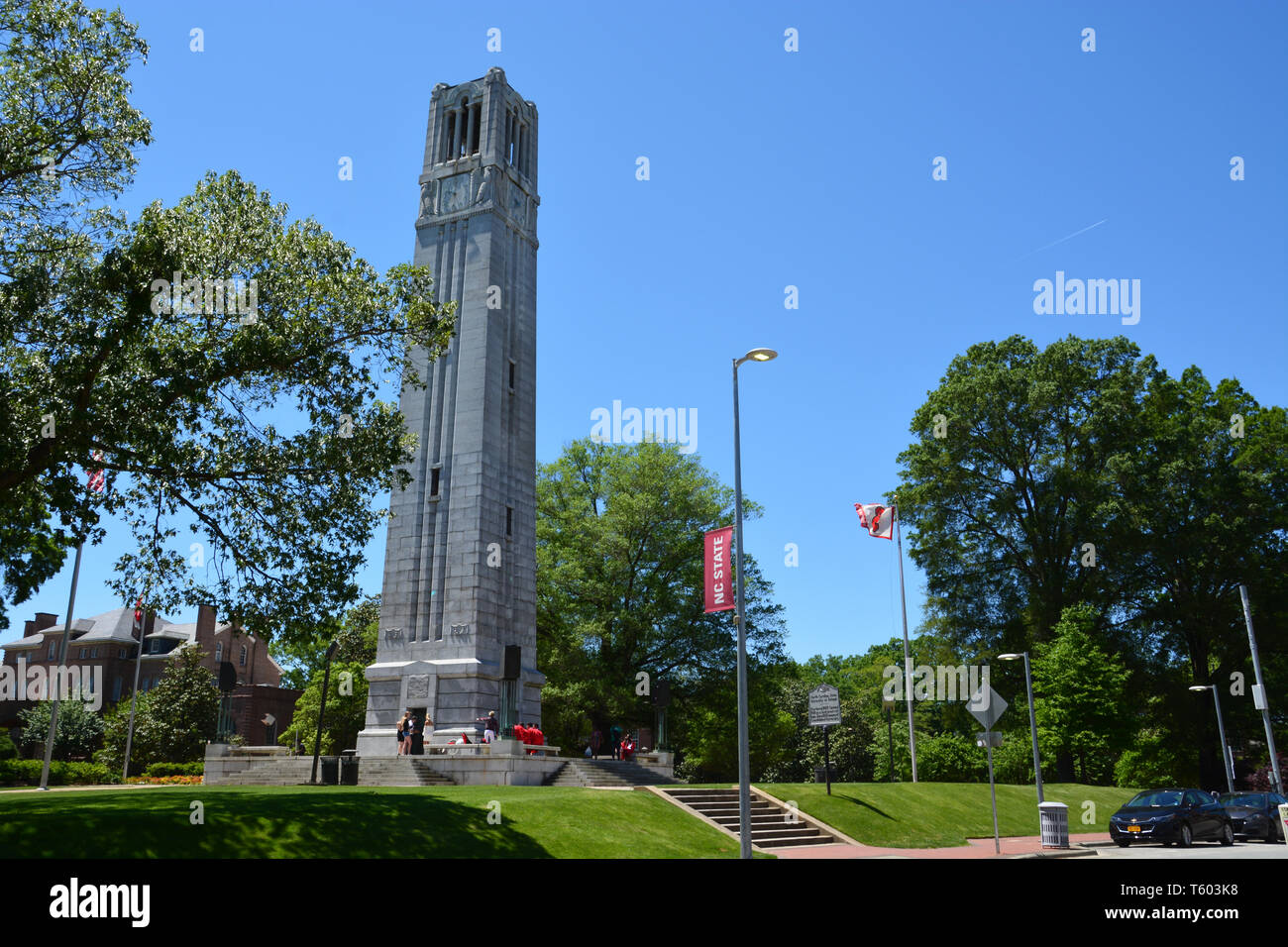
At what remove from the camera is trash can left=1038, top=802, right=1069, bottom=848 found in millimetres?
23312

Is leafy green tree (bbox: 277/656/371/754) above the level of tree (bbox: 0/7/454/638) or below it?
below

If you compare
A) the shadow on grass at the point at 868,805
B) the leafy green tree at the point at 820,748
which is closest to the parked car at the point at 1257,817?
the shadow on grass at the point at 868,805

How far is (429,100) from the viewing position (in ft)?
138

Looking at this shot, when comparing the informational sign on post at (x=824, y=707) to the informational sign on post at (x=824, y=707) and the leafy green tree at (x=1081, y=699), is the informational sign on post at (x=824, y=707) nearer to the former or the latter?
the informational sign on post at (x=824, y=707)

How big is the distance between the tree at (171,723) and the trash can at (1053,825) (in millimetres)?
49580

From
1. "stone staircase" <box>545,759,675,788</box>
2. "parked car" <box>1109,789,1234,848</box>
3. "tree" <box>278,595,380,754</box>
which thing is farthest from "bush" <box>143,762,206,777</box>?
"parked car" <box>1109,789,1234,848</box>

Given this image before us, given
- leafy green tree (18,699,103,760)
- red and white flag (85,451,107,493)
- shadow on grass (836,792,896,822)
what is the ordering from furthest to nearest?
leafy green tree (18,699,103,760) → shadow on grass (836,792,896,822) → red and white flag (85,451,107,493)

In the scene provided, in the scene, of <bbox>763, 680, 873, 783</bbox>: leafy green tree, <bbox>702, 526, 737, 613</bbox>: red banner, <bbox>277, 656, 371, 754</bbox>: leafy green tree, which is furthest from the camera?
<bbox>763, 680, 873, 783</bbox>: leafy green tree

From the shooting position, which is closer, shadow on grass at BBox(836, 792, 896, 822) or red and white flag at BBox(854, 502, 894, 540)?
shadow on grass at BBox(836, 792, 896, 822)

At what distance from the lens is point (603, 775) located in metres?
30.4

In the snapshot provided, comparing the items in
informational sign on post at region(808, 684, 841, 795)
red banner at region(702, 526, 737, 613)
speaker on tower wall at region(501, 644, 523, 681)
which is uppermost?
red banner at region(702, 526, 737, 613)

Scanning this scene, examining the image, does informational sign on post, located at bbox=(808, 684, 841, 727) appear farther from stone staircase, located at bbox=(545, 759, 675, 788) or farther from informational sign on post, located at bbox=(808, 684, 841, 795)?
stone staircase, located at bbox=(545, 759, 675, 788)

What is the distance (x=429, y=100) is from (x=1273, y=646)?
156 ft

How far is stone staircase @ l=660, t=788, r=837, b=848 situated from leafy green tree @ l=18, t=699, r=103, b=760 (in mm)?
53122
